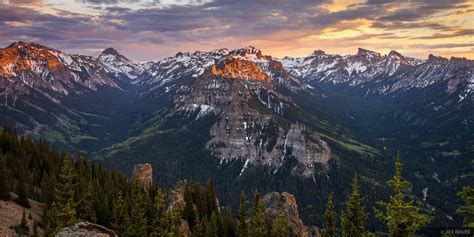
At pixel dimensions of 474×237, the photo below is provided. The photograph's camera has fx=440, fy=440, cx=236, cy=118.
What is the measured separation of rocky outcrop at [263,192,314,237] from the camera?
418 ft

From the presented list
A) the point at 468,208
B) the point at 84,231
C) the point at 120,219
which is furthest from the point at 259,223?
the point at 468,208

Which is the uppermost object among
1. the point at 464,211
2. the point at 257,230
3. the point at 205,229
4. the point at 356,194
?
the point at 464,211

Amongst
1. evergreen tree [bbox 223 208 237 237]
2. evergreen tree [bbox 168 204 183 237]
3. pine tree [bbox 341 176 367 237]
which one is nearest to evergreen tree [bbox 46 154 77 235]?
evergreen tree [bbox 168 204 183 237]

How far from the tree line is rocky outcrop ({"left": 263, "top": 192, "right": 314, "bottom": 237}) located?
17.7 m

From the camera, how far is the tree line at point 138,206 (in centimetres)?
3706

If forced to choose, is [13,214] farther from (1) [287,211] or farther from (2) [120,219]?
→ (1) [287,211]

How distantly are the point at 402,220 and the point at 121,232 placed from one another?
2428 inches

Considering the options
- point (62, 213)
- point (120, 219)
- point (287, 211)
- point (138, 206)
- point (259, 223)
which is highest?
point (62, 213)

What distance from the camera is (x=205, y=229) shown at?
4077 inches

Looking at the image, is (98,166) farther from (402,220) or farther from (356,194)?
(402,220)

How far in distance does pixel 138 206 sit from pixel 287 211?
2451 inches

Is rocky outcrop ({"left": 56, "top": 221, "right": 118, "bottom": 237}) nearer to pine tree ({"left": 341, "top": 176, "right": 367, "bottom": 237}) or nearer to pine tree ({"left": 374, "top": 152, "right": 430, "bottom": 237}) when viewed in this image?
pine tree ({"left": 374, "top": 152, "right": 430, "bottom": 237})

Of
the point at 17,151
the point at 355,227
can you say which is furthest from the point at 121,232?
the point at 17,151

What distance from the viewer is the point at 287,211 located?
438 feet
